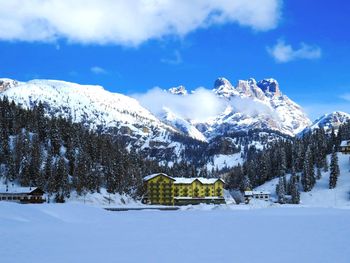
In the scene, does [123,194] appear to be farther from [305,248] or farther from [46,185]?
[305,248]

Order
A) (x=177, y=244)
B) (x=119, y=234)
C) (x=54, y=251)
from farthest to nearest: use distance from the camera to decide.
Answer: (x=119, y=234) → (x=177, y=244) → (x=54, y=251)

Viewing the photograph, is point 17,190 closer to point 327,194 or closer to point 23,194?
point 23,194

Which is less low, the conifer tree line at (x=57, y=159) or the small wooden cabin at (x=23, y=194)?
the conifer tree line at (x=57, y=159)

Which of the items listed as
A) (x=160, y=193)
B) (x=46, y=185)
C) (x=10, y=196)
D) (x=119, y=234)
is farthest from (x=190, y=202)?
(x=119, y=234)

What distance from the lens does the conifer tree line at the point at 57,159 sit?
15238cm

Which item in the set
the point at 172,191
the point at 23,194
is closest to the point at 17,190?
the point at 23,194

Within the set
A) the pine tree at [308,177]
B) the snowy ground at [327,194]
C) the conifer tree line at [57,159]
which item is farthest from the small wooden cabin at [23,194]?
the pine tree at [308,177]

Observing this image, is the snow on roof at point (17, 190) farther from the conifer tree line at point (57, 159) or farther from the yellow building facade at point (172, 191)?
the yellow building facade at point (172, 191)

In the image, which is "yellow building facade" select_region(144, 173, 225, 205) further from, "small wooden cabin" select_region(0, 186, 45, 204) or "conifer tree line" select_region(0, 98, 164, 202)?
"small wooden cabin" select_region(0, 186, 45, 204)

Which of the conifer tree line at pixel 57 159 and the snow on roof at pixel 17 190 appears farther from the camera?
the conifer tree line at pixel 57 159

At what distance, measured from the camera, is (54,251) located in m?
28.9

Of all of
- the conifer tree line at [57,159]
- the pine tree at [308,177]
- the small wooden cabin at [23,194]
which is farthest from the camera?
the pine tree at [308,177]

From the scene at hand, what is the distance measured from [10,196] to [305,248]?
411ft

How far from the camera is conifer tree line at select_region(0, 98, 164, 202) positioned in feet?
500
